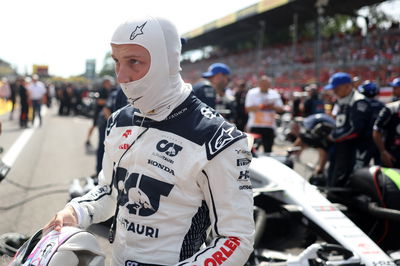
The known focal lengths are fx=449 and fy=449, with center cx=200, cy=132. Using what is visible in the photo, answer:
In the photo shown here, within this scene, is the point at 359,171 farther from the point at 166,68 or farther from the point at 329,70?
the point at 329,70

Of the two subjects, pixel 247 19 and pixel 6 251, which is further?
pixel 247 19

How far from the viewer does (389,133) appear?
5.35 m

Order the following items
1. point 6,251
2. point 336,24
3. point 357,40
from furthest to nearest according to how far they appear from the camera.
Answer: point 336,24
point 357,40
point 6,251

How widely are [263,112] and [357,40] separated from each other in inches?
496

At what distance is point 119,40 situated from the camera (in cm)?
155

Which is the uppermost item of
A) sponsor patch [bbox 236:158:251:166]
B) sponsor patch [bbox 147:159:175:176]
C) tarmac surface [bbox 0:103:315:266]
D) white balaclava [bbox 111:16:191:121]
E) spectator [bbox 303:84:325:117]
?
white balaclava [bbox 111:16:191:121]

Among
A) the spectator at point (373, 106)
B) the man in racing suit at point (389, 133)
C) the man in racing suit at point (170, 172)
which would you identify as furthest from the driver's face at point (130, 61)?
the spectator at point (373, 106)

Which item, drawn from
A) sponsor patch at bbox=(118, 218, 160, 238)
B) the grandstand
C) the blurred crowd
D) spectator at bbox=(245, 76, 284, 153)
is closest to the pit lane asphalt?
sponsor patch at bbox=(118, 218, 160, 238)

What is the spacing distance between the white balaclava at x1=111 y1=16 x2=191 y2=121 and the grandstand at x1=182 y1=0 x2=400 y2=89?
13.8 m

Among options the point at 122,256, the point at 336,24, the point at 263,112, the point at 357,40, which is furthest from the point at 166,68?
the point at 336,24

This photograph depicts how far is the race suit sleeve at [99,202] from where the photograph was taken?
170 centimetres

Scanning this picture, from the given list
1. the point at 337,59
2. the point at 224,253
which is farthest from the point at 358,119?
the point at 337,59

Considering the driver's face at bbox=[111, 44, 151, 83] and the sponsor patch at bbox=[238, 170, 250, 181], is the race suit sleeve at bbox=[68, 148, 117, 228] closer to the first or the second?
the driver's face at bbox=[111, 44, 151, 83]

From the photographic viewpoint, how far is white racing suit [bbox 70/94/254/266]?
1.45m
